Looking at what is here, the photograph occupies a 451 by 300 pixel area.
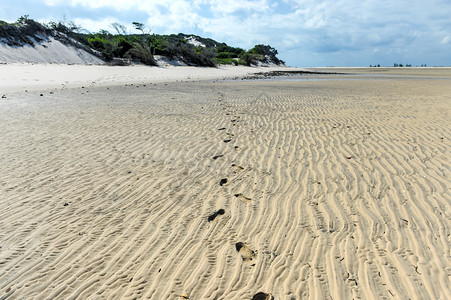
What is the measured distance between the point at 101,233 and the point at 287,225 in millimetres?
2471

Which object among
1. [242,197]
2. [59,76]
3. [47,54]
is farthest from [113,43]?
[242,197]

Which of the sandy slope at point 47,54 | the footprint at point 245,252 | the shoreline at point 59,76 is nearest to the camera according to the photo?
the footprint at point 245,252

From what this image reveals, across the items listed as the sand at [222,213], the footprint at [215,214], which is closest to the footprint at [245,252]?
the sand at [222,213]

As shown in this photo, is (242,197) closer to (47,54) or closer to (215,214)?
(215,214)

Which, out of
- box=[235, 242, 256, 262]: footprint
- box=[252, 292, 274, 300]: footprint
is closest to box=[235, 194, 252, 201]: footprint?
box=[235, 242, 256, 262]: footprint

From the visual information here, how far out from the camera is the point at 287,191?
462cm

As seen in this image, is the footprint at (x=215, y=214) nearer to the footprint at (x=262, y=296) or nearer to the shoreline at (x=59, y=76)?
the footprint at (x=262, y=296)

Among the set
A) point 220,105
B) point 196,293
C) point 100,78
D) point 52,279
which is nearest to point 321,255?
point 196,293

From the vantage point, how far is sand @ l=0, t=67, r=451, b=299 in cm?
277

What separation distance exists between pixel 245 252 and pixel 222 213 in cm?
87

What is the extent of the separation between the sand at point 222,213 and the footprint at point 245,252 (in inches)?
0.6

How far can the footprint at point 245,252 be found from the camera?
10.2ft

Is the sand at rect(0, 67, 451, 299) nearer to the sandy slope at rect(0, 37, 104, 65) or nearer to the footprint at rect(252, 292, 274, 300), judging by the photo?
the footprint at rect(252, 292, 274, 300)

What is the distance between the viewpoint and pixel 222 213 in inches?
156
